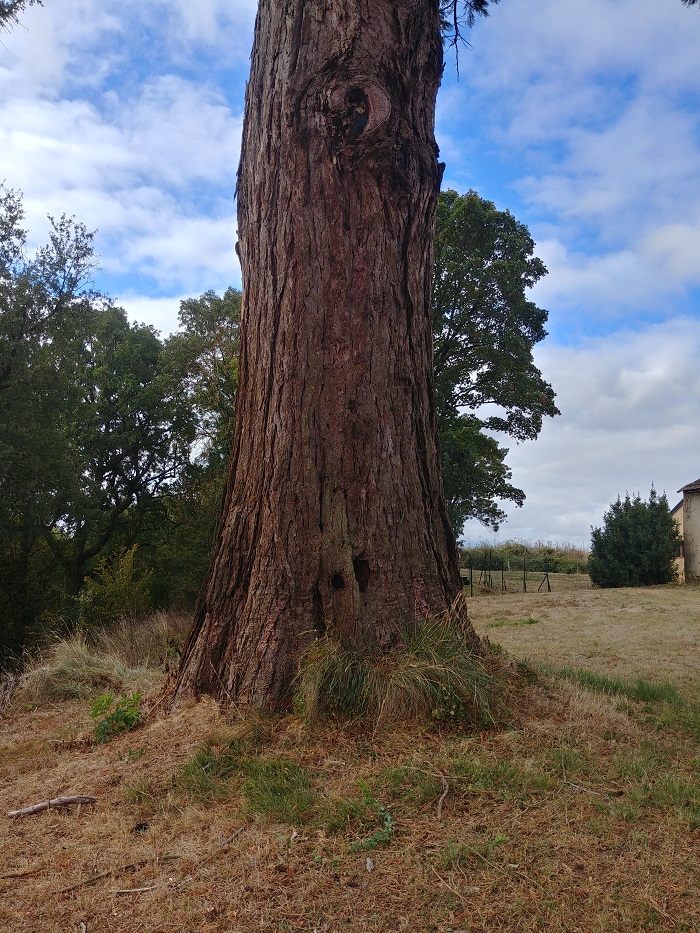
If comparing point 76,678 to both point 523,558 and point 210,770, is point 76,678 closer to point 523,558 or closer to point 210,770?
point 210,770

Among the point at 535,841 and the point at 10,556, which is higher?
the point at 10,556

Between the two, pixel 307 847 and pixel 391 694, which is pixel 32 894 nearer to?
pixel 307 847

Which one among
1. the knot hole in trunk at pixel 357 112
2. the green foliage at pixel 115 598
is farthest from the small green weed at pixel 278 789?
the green foliage at pixel 115 598

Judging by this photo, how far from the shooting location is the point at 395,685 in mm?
3975

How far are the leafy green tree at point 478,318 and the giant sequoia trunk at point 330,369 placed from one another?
16012 millimetres

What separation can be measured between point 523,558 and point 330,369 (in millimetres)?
27019

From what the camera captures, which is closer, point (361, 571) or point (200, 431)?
point (361, 571)

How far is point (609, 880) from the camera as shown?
2695 millimetres

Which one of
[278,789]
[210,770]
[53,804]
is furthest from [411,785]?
[53,804]

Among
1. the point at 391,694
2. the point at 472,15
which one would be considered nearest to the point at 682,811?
the point at 391,694

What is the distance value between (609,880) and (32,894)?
237 cm

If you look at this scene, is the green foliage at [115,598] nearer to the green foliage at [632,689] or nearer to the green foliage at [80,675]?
the green foliage at [80,675]

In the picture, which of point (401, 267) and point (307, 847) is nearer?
point (307, 847)

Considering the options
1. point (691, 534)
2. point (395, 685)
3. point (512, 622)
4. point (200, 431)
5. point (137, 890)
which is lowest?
point (137, 890)
